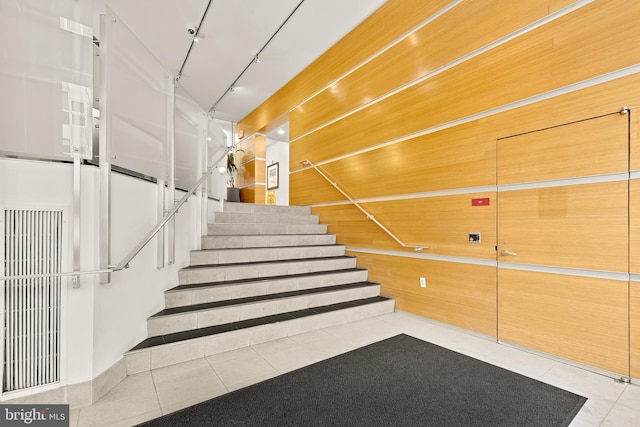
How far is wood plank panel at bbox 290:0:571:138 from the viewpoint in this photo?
9.53 feet

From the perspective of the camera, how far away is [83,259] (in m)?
1.91

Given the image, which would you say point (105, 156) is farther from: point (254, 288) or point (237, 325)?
point (254, 288)

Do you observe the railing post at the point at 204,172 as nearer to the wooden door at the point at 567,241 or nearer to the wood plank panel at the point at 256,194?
the wooden door at the point at 567,241

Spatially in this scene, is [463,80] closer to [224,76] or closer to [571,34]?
[571,34]

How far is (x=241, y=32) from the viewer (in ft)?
16.9

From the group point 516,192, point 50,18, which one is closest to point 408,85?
point 516,192

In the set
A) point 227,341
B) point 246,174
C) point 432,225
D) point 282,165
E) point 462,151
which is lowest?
point 227,341

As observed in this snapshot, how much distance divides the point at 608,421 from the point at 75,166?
3751mm

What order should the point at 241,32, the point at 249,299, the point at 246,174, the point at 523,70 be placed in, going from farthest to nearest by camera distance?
the point at 246,174 → the point at 241,32 → the point at 249,299 → the point at 523,70

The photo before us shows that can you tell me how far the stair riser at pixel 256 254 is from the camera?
142 inches

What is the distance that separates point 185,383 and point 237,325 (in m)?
0.76

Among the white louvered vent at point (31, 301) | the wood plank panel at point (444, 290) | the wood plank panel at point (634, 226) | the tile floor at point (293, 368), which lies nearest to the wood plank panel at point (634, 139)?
the wood plank panel at point (634, 226)

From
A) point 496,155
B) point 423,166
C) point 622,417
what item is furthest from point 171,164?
point 622,417

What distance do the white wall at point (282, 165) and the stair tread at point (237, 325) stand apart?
22.6 ft
